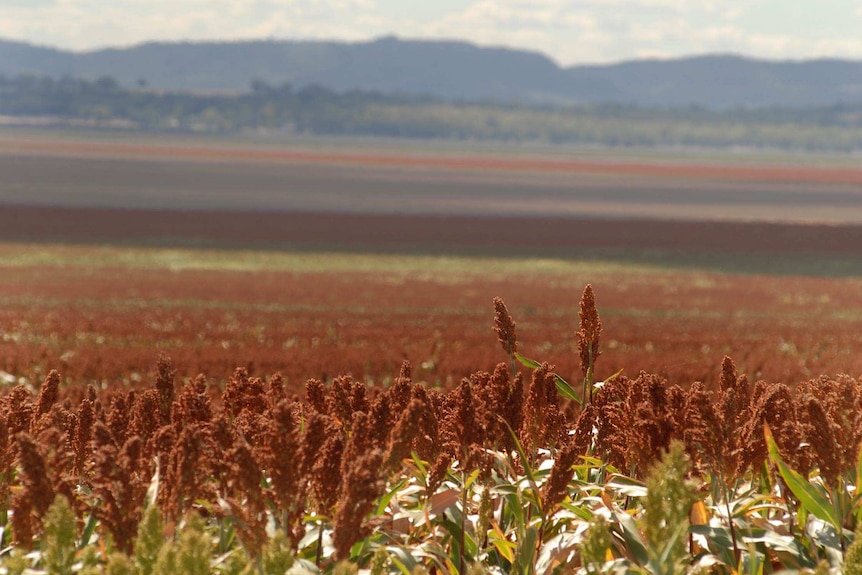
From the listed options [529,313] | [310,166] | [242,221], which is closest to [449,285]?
[529,313]

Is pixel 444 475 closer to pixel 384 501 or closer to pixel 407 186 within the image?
pixel 384 501

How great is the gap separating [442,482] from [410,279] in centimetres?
3580

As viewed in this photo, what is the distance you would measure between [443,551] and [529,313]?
86.6 feet

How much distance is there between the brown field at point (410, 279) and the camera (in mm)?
19391

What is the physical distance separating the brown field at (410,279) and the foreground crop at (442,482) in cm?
876

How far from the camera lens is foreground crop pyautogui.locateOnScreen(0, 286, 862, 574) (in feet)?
8.20

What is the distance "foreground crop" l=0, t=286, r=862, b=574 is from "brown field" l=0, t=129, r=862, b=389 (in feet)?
28.8

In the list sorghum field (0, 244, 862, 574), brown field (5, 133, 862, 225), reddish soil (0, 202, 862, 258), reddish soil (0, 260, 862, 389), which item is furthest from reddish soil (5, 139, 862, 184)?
sorghum field (0, 244, 862, 574)

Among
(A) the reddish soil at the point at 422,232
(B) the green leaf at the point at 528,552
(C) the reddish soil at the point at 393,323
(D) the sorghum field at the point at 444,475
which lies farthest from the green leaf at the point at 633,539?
(A) the reddish soil at the point at 422,232

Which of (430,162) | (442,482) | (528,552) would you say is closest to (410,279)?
(442,482)

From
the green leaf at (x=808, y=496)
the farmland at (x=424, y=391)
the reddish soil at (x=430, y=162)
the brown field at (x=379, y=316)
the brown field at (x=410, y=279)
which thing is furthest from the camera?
the reddish soil at (x=430, y=162)

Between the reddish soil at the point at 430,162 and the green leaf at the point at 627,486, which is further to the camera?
the reddish soil at the point at 430,162

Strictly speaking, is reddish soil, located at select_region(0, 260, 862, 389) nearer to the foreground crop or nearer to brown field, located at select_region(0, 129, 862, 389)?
brown field, located at select_region(0, 129, 862, 389)

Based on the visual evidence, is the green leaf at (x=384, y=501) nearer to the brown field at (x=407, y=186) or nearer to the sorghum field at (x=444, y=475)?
the sorghum field at (x=444, y=475)
